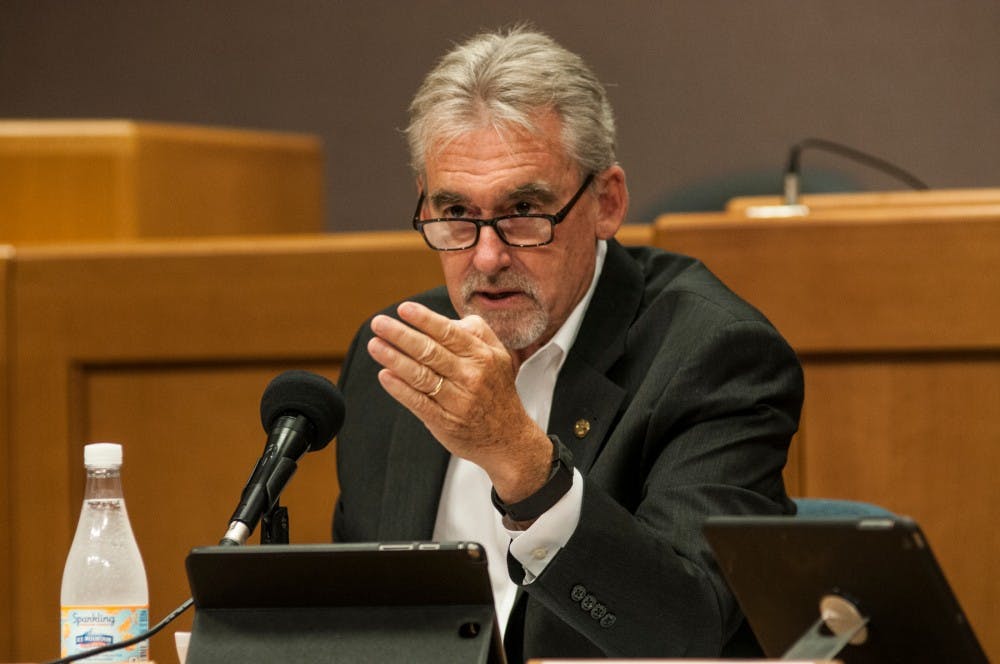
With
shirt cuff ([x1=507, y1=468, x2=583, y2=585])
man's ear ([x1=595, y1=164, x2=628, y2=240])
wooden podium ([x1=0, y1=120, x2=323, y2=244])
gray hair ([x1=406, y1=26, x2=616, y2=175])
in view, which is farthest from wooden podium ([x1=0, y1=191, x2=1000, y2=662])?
shirt cuff ([x1=507, y1=468, x2=583, y2=585])

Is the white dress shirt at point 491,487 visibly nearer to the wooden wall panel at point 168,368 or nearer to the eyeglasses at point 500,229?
the eyeglasses at point 500,229

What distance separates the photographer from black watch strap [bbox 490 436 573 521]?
1.65 m

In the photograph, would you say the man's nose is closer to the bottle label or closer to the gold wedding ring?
the gold wedding ring

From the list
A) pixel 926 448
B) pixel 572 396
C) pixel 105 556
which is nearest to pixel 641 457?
pixel 572 396

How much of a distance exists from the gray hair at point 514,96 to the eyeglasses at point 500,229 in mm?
118

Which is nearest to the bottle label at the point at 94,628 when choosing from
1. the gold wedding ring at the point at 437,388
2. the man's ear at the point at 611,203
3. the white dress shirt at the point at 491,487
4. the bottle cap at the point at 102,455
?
the bottle cap at the point at 102,455

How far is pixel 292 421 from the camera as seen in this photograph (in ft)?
5.24

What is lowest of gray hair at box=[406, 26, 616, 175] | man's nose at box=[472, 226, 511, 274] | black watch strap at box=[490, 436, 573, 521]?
black watch strap at box=[490, 436, 573, 521]

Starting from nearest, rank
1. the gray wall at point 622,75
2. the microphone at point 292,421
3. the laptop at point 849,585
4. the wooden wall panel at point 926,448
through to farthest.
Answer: the laptop at point 849,585, the microphone at point 292,421, the wooden wall panel at point 926,448, the gray wall at point 622,75

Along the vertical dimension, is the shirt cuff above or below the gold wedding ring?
below

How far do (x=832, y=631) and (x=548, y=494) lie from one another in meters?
0.45

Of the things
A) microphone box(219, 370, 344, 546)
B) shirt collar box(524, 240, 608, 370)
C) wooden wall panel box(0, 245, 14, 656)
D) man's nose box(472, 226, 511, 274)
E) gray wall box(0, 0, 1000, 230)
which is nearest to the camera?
microphone box(219, 370, 344, 546)

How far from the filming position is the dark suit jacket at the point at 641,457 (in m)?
1.71

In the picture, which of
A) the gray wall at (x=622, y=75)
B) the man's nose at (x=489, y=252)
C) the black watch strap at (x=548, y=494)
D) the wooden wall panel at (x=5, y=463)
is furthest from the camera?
the gray wall at (x=622, y=75)
